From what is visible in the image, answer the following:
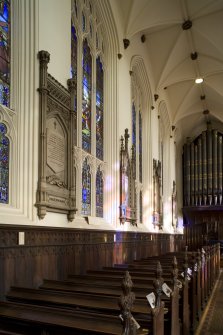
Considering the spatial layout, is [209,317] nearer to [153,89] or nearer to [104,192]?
[104,192]

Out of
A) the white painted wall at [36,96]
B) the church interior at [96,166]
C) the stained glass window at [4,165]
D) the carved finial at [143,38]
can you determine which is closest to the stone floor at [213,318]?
the church interior at [96,166]

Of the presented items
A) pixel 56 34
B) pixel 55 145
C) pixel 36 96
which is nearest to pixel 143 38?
pixel 56 34

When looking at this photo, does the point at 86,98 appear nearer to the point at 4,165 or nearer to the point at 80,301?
the point at 4,165

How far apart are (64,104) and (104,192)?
135 inches

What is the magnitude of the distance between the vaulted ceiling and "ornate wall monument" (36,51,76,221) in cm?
553

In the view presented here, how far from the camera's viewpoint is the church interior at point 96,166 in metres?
3.80

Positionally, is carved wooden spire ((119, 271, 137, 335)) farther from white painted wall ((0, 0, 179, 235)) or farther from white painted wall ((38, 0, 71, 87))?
white painted wall ((38, 0, 71, 87))

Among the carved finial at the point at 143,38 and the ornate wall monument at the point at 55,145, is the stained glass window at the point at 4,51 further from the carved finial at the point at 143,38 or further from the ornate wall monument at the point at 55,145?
the carved finial at the point at 143,38

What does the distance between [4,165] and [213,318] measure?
13.9 feet

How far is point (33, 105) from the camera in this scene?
5707 mm

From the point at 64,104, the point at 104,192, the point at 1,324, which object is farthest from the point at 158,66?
the point at 1,324

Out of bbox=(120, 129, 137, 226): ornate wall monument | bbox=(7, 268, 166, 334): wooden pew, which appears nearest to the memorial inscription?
bbox=(7, 268, 166, 334): wooden pew

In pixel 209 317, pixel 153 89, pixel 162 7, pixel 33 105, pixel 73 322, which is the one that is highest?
pixel 162 7

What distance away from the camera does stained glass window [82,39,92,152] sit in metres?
8.52
